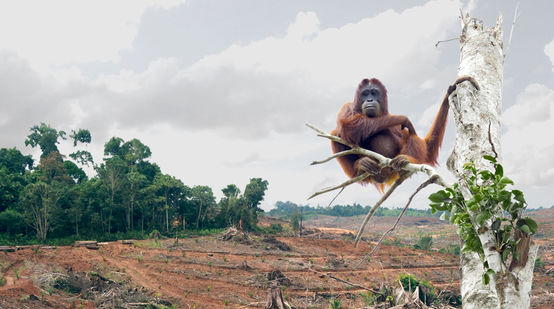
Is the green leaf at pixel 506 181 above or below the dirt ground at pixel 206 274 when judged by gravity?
above

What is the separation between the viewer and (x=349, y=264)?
1952 centimetres

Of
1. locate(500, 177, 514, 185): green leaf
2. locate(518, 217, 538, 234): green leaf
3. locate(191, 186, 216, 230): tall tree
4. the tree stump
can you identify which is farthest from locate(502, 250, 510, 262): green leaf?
locate(191, 186, 216, 230): tall tree

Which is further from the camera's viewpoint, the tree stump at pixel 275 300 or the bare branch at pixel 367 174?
the tree stump at pixel 275 300

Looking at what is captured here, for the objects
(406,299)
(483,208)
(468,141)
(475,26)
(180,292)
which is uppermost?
(475,26)

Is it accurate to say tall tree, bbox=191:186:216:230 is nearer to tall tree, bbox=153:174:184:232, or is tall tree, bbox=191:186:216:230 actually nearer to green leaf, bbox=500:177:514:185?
tall tree, bbox=153:174:184:232

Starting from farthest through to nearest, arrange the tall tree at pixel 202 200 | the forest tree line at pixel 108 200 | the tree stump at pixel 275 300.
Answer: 1. the tall tree at pixel 202 200
2. the forest tree line at pixel 108 200
3. the tree stump at pixel 275 300

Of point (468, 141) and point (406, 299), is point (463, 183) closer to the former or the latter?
point (468, 141)

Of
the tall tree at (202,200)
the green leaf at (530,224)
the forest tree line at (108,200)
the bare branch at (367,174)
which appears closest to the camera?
the green leaf at (530,224)

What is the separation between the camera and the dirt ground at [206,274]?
12133mm

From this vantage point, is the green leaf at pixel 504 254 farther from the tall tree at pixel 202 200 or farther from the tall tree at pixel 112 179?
the tall tree at pixel 202 200

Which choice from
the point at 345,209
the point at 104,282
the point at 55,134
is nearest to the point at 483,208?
the point at 104,282

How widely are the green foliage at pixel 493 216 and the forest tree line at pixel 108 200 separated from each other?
27140 mm

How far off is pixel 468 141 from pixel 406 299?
179 inches

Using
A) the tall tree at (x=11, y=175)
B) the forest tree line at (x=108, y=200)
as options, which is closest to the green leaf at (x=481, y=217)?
the forest tree line at (x=108, y=200)
